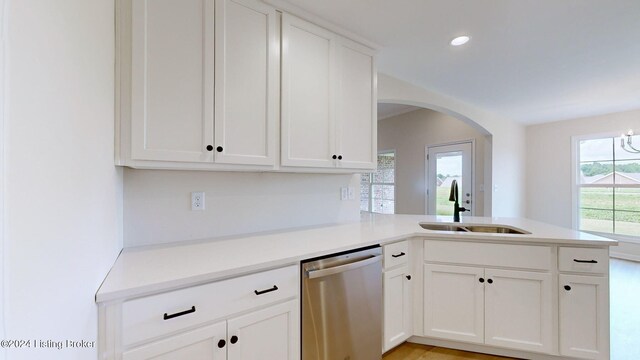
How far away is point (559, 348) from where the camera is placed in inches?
68.8

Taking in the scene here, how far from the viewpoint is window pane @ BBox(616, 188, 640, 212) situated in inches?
176

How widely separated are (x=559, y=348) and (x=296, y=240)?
1.83 metres

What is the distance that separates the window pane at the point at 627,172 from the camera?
446 cm

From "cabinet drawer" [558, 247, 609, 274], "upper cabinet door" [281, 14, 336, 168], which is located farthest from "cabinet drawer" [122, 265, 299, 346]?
"cabinet drawer" [558, 247, 609, 274]

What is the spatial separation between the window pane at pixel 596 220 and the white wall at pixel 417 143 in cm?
221

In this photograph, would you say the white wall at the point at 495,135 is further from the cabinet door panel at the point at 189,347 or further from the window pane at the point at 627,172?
the cabinet door panel at the point at 189,347

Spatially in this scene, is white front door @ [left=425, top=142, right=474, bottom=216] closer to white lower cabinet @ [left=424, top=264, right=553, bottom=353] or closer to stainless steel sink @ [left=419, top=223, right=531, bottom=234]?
stainless steel sink @ [left=419, top=223, right=531, bottom=234]

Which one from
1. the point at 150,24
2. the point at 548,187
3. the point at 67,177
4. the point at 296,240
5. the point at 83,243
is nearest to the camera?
the point at 67,177

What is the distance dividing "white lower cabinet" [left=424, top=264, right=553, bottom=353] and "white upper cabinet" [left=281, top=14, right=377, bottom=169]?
1.05 metres

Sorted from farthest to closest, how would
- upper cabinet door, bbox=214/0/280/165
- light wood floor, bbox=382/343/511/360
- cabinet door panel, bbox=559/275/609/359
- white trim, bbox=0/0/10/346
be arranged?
light wood floor, bbox=382/343/511/360 → cabinet door panel, bbox=559/275/609/359 → upper cabinet door, bbox=214/0/280/165 → white trim, bbox=0/0/10/346

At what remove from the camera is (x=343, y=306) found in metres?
1.54

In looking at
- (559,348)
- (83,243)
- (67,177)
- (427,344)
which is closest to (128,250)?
(83,243)

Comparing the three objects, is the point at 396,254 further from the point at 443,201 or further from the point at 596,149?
the point at 596,149

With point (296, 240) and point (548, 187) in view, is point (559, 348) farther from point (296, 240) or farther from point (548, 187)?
point (548, 187)
